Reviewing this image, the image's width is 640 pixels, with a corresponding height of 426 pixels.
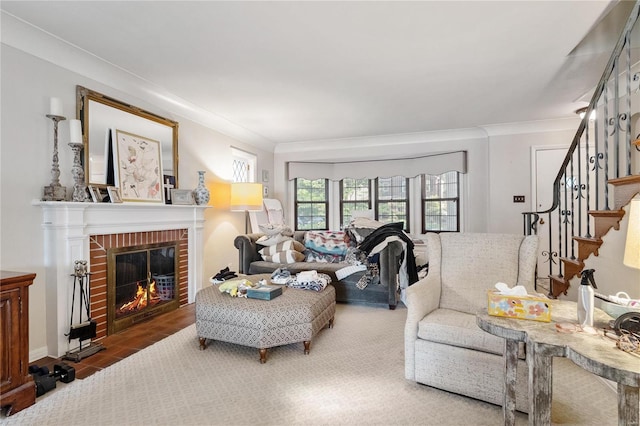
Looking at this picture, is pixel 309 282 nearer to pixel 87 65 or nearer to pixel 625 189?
pixel 625 189

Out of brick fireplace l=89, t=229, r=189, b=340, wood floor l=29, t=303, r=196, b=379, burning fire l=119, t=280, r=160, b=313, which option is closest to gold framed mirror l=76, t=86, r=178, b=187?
brick fireplace l=89, t=229, r=189, b=340

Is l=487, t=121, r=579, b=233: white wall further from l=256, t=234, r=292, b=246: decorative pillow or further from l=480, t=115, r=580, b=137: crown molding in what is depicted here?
l=256, t=234, r=292, b=246: decorative pillow

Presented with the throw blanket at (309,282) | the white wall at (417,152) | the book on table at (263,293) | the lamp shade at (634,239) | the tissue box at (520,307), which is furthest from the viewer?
the white wall at (417,152)

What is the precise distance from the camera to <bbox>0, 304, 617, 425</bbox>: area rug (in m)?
1.67

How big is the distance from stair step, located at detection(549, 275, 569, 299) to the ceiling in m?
1.94

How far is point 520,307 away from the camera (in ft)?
4.69

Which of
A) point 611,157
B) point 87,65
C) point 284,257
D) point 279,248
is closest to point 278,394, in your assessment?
point 284,257

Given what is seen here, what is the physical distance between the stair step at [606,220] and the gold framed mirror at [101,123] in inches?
152

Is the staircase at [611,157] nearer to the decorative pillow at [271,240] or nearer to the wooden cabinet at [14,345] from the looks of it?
the decorative pillow at [271,240]

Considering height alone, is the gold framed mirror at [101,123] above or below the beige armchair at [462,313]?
above

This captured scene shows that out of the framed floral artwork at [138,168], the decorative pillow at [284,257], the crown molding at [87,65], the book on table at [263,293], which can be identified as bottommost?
the book on table at [263,293]

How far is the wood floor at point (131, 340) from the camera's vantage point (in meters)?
2.27

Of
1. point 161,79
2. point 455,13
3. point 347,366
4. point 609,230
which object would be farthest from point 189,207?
point 609,230

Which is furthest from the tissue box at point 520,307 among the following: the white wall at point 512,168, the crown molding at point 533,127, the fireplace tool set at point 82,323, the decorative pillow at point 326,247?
the crown molding at point 533,127
